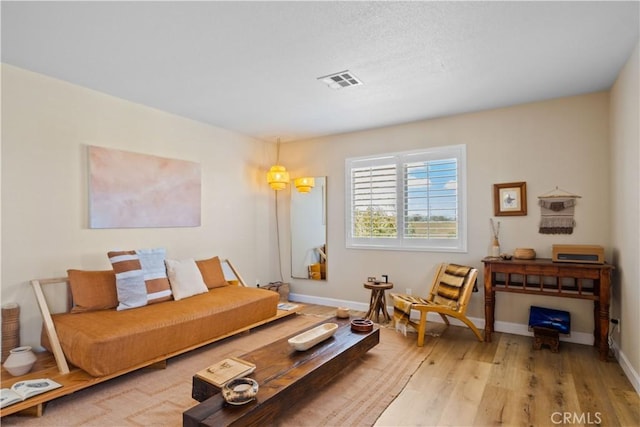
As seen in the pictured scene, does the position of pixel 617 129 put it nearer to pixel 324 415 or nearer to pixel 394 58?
pixel 394 58

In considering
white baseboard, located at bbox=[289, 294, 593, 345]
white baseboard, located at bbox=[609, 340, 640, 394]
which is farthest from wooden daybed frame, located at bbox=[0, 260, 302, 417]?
white baseboard, located at bbox=[609, 340, 640, 394]

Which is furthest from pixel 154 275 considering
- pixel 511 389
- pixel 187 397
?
pixel 511 389

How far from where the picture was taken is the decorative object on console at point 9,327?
9.34 ft

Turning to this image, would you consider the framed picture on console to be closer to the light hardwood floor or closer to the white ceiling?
the white ceiling

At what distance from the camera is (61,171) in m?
3.28

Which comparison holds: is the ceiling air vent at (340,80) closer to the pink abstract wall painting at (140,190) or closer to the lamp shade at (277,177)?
the lamp shade at (277,177)

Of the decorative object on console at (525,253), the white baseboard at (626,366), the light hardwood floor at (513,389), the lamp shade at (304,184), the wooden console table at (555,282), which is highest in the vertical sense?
the lamp shade at (304,184)

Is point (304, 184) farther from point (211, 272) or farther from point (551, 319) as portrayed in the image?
point (551, 319)

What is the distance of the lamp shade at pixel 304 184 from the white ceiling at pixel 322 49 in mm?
1428

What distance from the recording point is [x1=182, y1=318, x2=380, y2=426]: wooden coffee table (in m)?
1.72

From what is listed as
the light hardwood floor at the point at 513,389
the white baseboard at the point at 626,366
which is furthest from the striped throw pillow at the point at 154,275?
the white baseboard at the point at 626,366

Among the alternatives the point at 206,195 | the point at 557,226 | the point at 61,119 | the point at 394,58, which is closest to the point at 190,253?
the point at 206,195

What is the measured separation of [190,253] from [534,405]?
3869mm

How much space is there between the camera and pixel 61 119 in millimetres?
3277
